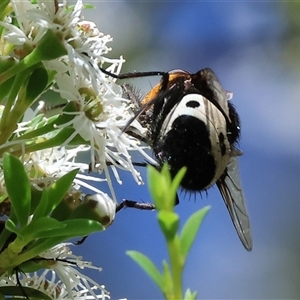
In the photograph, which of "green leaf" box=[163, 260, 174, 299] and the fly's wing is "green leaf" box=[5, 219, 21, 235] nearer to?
"green leaf" box=[163, 260, 174, 299]

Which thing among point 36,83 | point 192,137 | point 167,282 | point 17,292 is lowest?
point 167,282

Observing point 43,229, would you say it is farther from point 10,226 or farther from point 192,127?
point 192,127

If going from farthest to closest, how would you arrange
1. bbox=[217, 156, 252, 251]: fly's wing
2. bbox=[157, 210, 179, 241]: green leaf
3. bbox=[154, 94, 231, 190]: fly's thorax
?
bbox=[217, 156, 252, 251]: fly's wing
bbox=[154, 94, 231, 190]: fly's thorax
bbox=[157, 210, 179, 241]: green leaf

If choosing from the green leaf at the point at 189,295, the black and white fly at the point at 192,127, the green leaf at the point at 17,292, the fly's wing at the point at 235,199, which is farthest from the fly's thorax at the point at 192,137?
the green leaf at the point at 189,295

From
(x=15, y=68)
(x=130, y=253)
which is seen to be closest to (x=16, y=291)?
(x=15, y=68)

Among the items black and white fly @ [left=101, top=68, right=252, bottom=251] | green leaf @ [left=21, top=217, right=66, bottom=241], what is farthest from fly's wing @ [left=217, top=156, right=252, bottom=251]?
green leaf @ [left=21, top=217, right=66, bottom=241]

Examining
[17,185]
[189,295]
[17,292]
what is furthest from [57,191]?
[189,295]
